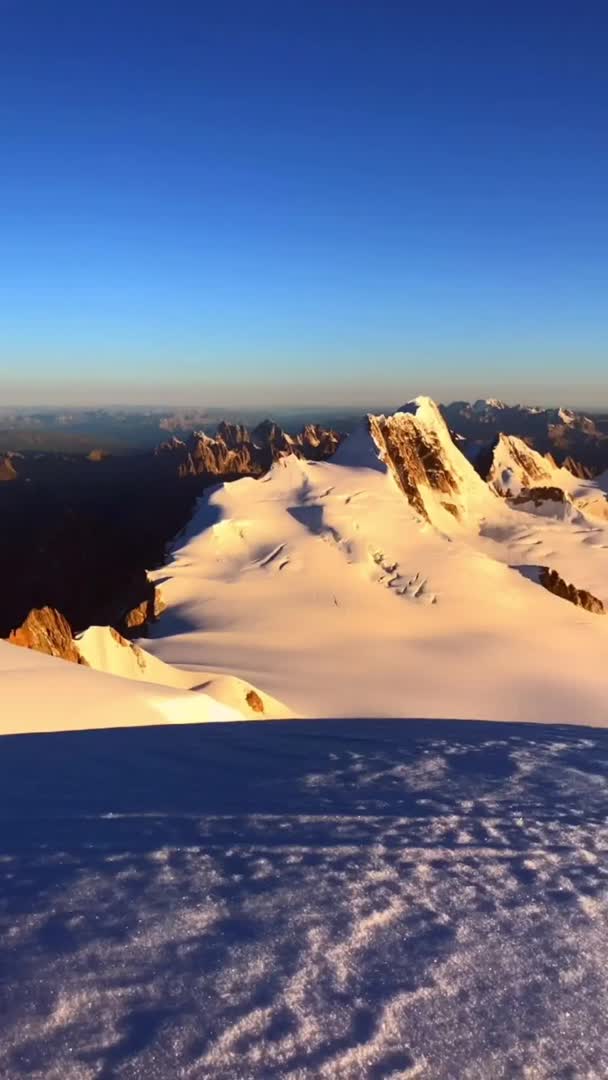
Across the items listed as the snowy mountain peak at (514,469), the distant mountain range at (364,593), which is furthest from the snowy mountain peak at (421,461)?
the snowy mountain peak at (514,469)

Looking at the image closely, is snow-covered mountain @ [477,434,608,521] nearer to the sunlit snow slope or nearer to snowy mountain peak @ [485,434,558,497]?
snowy mountain peak @ [485,434,558,497]

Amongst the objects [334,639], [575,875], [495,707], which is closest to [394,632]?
[334,639]

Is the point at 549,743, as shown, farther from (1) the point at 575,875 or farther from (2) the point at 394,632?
(2) the point at 394,632

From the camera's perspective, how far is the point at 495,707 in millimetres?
30172

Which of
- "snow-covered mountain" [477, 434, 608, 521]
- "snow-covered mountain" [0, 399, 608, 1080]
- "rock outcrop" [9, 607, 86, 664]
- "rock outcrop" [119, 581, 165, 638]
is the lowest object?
"rock outcrop" [119, 581, 165, 638]

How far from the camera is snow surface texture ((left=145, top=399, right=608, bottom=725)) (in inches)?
1258

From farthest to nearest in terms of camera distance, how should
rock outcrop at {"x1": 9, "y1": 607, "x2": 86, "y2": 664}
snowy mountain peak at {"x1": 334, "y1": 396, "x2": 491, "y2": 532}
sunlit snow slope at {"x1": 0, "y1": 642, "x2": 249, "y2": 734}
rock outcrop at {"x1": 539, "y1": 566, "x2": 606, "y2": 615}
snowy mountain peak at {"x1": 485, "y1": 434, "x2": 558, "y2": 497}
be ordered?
snowy mountain peak at {"x1": 485, "y1": 434, "x2": 558, "y2": 497}, snowy mountain peak at {"x1": 334, "y1": 396, "x2": 491, "y2": 532}, rock outcrop at {"x1": 539, "y1": 566, "x2": 606, "y2": 615}, rock outcrop at {"x1": 9, "y1": 607, "x2": 86, "y2": 664}, sunlit snow slope at {"x1": 0, "y1": 642, "x2": 249, "y2": 734}

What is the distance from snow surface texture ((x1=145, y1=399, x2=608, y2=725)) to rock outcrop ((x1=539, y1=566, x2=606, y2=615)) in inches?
61.1

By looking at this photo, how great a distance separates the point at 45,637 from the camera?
29.2 metres

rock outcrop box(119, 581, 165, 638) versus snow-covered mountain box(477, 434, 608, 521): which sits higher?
snow-covered mountain box(477, 434, 608, 521)

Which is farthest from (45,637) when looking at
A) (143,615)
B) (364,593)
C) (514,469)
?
(514,469)

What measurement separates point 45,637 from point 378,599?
22.6 m

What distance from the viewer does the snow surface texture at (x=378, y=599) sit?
32.0 meters

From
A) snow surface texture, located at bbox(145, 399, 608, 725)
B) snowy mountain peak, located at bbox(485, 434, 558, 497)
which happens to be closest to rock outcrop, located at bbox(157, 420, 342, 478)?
snowy mountain peak, located at bbox(485, 434, 558, 497)
